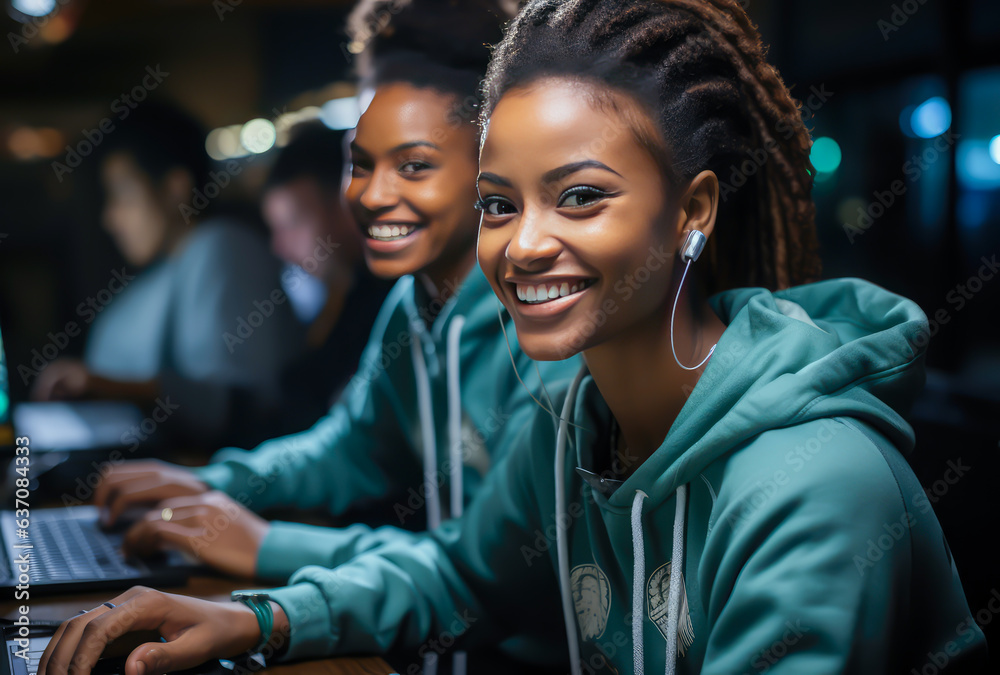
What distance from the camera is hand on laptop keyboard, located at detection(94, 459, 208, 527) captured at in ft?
3.87

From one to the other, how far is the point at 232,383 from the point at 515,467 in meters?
0.63

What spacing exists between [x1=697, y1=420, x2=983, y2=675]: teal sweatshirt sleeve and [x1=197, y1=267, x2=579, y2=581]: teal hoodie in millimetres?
420

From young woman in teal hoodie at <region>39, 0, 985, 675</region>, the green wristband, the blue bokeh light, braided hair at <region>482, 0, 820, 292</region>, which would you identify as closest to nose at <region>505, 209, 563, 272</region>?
young woman in teal hoodie at <region>39, 0, 985, 675</region>

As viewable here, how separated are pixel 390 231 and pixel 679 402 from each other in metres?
0.54

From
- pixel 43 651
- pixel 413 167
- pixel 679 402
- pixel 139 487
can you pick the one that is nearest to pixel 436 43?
pixel 413 167

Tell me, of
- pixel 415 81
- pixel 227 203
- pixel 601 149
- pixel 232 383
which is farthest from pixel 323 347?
pixel 601 149

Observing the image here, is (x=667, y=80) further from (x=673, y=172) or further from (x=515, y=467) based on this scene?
(x=515, y=467)

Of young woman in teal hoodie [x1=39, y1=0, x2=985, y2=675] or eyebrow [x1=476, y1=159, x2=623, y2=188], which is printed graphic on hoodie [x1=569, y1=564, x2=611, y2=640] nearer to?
young woman in teal hoodie [x1=39, y1=0, x2=985, y2=675]

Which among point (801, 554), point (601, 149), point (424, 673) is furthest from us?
point (424, 673)

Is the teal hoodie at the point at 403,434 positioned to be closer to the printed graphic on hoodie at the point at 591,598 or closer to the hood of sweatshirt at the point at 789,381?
the printed graphic on hoodie at the point at 591,598

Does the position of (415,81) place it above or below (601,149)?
above

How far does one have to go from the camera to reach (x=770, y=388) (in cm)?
67

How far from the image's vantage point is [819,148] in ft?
3.49

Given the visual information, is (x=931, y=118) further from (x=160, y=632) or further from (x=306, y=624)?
(x=160, y=632)
